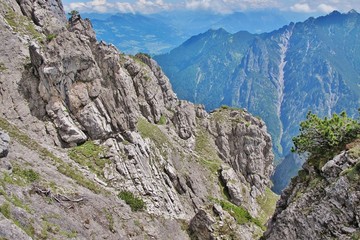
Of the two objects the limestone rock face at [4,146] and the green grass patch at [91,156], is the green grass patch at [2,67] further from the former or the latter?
the limestone rock face at [4,146]

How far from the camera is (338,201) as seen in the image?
34.6 m

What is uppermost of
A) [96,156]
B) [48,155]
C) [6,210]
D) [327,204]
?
[327,204]

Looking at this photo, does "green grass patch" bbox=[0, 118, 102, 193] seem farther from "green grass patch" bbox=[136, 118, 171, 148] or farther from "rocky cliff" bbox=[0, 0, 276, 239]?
"green grass patch" bbox=[136, 118, 171, 148]

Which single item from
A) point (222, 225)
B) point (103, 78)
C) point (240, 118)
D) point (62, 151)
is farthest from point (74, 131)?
point (240, 118)

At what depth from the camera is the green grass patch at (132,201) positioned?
51516 mm

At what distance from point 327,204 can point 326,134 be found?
11254 mm

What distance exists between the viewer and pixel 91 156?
60.2 m

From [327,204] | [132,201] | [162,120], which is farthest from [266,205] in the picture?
[327,204]

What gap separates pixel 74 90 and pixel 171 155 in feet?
83.1

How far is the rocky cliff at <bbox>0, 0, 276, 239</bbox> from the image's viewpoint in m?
40.1

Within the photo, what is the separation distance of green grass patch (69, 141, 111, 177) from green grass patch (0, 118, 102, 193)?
416 cm

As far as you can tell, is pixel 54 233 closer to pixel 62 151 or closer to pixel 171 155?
pixel 62 151

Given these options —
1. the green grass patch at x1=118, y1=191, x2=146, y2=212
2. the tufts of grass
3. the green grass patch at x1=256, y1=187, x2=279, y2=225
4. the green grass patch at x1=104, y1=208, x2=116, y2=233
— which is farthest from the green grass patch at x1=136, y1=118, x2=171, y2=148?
the tufts of grass

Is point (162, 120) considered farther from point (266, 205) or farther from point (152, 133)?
point (266, 205)
